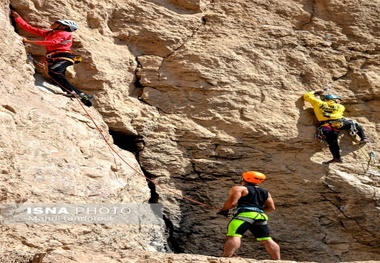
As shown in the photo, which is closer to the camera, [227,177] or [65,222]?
[65,222]

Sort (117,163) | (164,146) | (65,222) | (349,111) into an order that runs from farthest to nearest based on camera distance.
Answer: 1. (349,111)
2. (164,146)
3. (117,163)
4. (65,222)

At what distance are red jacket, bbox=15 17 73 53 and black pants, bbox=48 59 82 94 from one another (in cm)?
16

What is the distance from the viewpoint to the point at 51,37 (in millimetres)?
8062

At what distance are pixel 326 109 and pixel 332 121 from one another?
175mm

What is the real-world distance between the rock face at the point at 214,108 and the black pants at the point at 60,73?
154 mm

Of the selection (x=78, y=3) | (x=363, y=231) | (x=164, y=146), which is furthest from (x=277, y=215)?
(x=78, y=3)

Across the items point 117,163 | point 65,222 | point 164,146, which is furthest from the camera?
point 164,146

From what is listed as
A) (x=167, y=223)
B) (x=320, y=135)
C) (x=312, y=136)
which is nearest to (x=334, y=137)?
(x=320, y=135)

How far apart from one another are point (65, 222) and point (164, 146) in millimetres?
2349

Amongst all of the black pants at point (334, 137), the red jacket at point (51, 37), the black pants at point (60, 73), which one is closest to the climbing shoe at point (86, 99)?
the black pants at point (60, 73)

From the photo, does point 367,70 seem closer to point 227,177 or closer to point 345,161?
point 345,161

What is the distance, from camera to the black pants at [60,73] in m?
8.04

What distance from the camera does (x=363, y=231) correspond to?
8695 mm

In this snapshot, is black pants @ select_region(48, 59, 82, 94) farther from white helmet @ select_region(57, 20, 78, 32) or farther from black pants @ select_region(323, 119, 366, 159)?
black pants @ select_region(323, 119, 366, 159)
